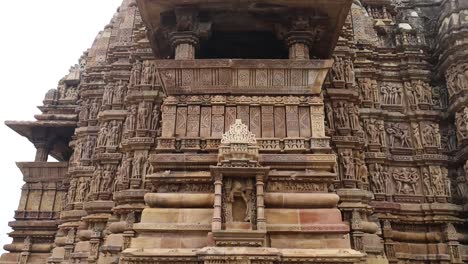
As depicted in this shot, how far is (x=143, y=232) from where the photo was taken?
8094 mm

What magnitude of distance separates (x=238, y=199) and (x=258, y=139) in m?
1.47

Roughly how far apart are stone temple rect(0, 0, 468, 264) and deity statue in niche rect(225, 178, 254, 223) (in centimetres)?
3

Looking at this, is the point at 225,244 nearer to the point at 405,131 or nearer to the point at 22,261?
the point at 405,131

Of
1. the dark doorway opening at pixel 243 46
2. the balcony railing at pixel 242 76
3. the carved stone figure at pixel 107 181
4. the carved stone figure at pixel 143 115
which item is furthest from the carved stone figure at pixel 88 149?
the balcony railing at pixel 242 76

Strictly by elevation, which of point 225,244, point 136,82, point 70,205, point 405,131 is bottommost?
point 225,244

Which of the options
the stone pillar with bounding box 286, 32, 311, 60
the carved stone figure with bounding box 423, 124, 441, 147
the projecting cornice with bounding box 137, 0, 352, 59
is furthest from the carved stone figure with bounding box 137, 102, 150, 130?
the carved stone figure with bounding box 423, 124, 441, 147

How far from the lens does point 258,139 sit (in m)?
8.91

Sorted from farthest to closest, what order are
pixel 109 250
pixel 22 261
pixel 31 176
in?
1. pixel 31 176
2. pixel 22 261
3. pixel 109 250

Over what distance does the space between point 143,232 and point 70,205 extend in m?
8.66

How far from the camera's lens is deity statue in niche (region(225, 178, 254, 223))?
798 cm

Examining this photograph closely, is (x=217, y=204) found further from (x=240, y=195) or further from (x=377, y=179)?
(x=377, y=179)

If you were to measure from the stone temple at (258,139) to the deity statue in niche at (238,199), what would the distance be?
1.1 inches

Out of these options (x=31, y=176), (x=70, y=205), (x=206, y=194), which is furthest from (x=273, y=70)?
(x=31, y=176)

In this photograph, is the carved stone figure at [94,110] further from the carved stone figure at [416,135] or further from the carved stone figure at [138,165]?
the carved stone figure at [416,135]
